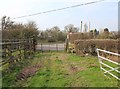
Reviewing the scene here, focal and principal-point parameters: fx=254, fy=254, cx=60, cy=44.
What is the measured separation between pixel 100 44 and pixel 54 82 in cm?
1154

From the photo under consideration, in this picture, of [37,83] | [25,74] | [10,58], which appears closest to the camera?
[37,83]

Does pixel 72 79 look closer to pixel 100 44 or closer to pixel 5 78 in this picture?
pixel 5 78

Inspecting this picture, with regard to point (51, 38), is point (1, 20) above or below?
above

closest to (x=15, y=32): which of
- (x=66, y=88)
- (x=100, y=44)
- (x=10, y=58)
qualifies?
(x=100, y=44)

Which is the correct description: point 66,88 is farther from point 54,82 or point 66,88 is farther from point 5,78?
point 5,78

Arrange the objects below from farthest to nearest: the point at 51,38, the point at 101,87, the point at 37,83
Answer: the point at 51,38, the point at 37,83, the point at 101,87

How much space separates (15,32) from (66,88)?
2409 centimetres

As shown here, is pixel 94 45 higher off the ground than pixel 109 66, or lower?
higher

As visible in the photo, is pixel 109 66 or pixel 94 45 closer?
pixel 109 66

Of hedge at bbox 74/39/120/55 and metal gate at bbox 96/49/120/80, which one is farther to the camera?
hedge at bbox 74/39/120/55

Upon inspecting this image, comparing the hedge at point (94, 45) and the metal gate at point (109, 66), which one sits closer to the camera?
the metal gate at point (109, 66)

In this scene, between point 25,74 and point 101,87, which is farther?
point 25,74

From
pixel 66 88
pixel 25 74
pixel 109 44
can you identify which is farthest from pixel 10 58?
pixel 109 44

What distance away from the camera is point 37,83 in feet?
28.7
